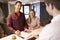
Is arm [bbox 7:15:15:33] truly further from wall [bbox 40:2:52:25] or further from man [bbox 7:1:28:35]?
wall [bbox 40:2:52:25]

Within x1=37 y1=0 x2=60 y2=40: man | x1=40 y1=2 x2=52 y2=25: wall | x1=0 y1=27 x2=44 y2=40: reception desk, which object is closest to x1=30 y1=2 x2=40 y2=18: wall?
x1=40 y1=2 x2=52 y2=25: wall

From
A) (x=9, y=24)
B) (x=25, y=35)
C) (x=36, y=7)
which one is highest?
(x=36, y=7)

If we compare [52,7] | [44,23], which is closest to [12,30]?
[44,23]

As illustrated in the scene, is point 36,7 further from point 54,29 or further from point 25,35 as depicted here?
point 54,29

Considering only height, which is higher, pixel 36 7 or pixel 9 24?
pixel 36 7

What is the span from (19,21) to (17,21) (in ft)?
0.06

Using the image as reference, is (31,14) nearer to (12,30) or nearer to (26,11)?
(26,11)

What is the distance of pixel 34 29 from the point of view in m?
1.24

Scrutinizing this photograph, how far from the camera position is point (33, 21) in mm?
1248

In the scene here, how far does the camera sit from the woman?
122 cm

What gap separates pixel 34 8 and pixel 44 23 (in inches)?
6.0

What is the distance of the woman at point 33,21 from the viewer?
48.1 inches

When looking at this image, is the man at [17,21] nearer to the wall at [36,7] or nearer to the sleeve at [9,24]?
the sleeve at [9,24]

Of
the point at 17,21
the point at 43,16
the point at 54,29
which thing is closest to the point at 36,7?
the point at 43,16
